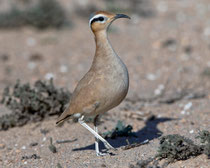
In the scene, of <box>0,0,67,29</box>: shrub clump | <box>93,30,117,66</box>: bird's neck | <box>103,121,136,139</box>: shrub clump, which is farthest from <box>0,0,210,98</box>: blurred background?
<box>93,30,117,66</box>: bird's neck

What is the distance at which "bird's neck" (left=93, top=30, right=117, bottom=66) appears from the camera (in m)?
4.73

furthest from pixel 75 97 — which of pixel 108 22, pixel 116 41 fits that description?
pixel 116 41

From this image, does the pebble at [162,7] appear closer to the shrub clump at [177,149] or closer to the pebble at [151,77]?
the pebble at [151,77]

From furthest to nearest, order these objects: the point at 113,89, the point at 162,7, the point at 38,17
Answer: the point at 162,7, the point at 38,17, the point at 113,89

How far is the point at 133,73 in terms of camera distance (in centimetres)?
901

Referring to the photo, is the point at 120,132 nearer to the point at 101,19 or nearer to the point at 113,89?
the point at 113,89

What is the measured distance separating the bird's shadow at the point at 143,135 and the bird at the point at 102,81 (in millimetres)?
→ 456

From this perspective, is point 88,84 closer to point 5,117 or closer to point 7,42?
point 5,117

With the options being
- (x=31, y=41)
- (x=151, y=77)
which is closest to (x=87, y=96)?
(x=151, y=77)

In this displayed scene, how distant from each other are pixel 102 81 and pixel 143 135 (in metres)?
1.36

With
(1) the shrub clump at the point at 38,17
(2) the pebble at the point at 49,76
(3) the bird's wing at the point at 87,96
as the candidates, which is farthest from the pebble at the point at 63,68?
(3) the bird's wing at the point at 87,96

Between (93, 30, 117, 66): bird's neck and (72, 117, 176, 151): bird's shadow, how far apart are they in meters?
1.03

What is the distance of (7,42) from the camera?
1120 centimetres

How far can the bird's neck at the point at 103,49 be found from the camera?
473cm
